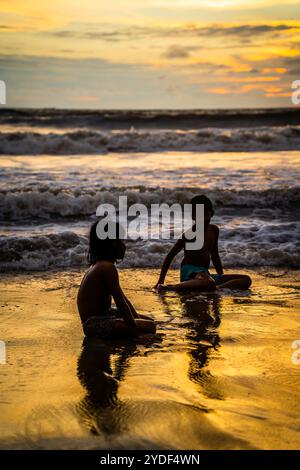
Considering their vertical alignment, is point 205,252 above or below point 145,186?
below

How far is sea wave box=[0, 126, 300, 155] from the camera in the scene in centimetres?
2372

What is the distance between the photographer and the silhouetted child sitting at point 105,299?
16.6ft

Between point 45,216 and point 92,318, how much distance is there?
697cm

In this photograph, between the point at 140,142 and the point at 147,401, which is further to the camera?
the point at 140,142

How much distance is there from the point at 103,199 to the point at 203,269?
6.06 metres

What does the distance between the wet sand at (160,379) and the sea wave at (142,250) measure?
1.94 meters

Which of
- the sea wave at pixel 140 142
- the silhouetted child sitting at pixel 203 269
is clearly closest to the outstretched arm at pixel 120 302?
the silhouetted child sitting at pixel 203 269

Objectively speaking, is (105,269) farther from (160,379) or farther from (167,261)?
(167,261)

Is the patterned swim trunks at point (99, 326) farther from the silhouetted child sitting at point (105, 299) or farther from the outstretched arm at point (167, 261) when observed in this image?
the outstretched arm at point (167, 261)

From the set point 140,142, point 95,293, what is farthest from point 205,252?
point 140,142

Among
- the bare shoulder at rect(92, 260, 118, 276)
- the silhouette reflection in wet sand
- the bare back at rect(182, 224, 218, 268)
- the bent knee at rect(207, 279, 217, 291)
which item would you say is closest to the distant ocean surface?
the bare back at rect(182, 224, 218, 268)

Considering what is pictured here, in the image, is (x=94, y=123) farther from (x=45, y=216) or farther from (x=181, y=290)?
(x=181, y=290)

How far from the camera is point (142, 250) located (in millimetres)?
8945

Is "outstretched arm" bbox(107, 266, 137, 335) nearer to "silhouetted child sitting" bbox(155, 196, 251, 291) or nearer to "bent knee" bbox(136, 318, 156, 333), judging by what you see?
"bent knee" bbox(136, 318, 156, 333)
